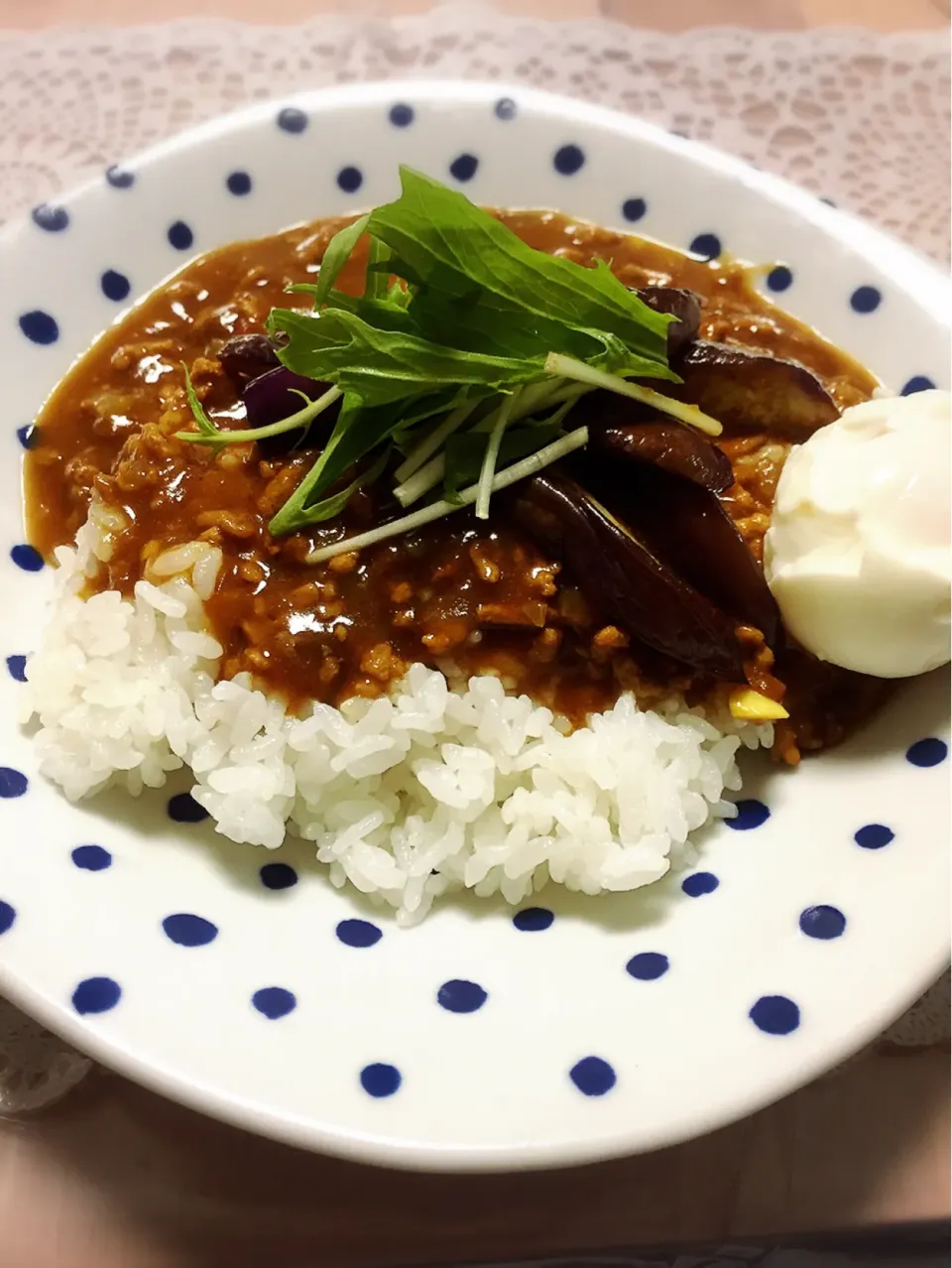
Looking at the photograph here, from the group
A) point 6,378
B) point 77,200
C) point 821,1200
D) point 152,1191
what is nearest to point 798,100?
point 77,200

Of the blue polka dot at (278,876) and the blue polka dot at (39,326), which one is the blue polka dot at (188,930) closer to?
the blue polka dot at (278,876)

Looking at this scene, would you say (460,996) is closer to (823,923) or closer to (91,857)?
(823,923)

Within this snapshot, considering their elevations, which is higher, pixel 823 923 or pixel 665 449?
pixel 665 449

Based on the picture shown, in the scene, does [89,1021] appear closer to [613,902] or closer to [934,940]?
[613,902]

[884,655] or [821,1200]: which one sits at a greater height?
[884,655]

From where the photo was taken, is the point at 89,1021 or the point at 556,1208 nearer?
the point at 89,1021

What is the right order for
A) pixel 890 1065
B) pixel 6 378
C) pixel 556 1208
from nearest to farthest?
1. pixel 556 1208
2. pixel 890 1065
3. pixel 6 378

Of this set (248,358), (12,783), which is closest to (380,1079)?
(12,783)
